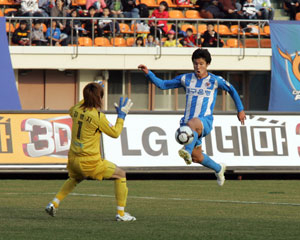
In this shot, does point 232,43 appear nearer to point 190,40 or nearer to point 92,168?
point 190,40

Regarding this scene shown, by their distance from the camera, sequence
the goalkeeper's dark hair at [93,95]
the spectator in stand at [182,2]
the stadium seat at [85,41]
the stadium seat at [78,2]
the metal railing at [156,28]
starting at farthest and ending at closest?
the spectator in stand at [182,2], the stadium seat at [78,2], the stadium seat at [85,41], the metal railing at [156,28], the goalkeeper's dark hair at [93,95]

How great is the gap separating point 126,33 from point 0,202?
626 inches

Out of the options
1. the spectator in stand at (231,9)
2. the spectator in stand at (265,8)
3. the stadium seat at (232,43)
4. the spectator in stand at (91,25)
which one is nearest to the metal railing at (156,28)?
the spectator in stand at (91,25)

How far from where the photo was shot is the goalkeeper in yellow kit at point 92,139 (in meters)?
10.2

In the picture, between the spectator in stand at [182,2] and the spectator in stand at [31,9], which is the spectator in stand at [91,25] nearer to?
the spectator in stand at [31,9]

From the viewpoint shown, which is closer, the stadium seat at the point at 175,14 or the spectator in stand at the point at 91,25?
the spectator in stand at the point at 91,25

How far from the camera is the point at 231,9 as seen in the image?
30047mm

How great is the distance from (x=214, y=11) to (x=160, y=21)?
97.0 inches

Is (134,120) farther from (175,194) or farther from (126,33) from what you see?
(126,33)

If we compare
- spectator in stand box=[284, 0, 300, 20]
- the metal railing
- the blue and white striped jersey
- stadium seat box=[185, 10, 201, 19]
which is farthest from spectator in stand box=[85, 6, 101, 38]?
the blue and white striped jersey

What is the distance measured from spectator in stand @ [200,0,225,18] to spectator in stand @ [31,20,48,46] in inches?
236

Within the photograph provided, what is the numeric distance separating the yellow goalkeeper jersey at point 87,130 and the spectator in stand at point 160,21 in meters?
18.0

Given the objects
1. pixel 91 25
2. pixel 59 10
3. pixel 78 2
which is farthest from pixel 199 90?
pixel 78 2

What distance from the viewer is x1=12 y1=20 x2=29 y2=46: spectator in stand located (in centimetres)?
2747
